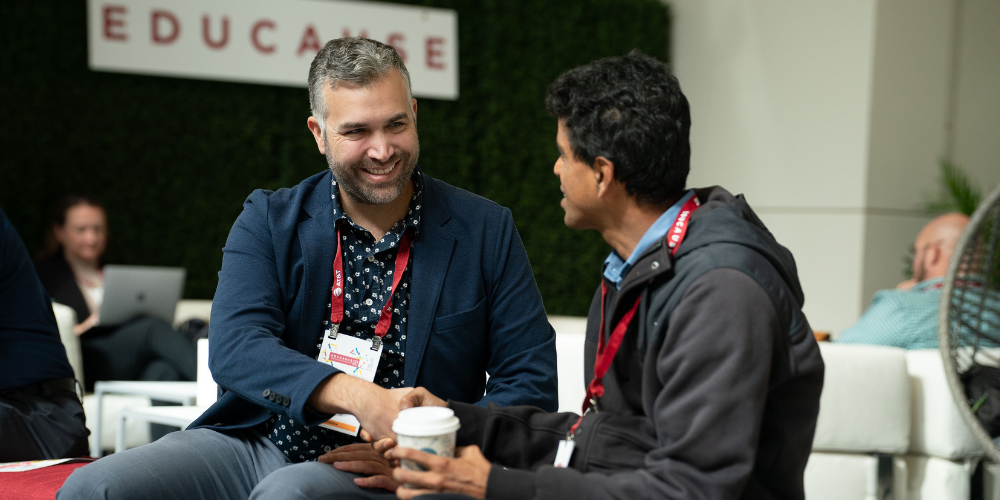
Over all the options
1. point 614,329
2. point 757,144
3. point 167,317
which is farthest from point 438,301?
point 757,144

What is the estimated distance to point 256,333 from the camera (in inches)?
63.6

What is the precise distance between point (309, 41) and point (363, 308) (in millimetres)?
4485

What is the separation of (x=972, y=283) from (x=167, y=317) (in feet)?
13.4

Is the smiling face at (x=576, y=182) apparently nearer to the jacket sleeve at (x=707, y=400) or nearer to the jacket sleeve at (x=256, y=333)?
the jacket sleeve at (x=707, y=400)

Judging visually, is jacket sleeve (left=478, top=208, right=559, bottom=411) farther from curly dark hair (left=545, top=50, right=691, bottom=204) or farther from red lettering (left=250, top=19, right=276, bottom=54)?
red lettering (left=250, top=19, right=276, bottom=54)

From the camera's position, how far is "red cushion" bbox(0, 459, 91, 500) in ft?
5.59

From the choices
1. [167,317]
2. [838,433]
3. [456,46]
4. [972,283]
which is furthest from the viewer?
[456,46]

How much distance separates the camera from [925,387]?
9.91ft

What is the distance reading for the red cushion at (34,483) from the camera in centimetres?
170

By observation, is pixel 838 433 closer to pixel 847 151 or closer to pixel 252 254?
pixel 252 254

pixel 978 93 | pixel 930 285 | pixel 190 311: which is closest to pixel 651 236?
pixel 930 285

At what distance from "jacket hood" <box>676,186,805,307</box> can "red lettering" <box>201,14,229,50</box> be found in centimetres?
499

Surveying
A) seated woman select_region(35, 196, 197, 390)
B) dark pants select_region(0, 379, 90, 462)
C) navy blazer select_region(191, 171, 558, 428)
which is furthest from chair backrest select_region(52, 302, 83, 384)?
navy blazer select_region(191, 171, 558, 428)

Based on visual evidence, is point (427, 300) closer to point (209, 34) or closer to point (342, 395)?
point (342, 395)
